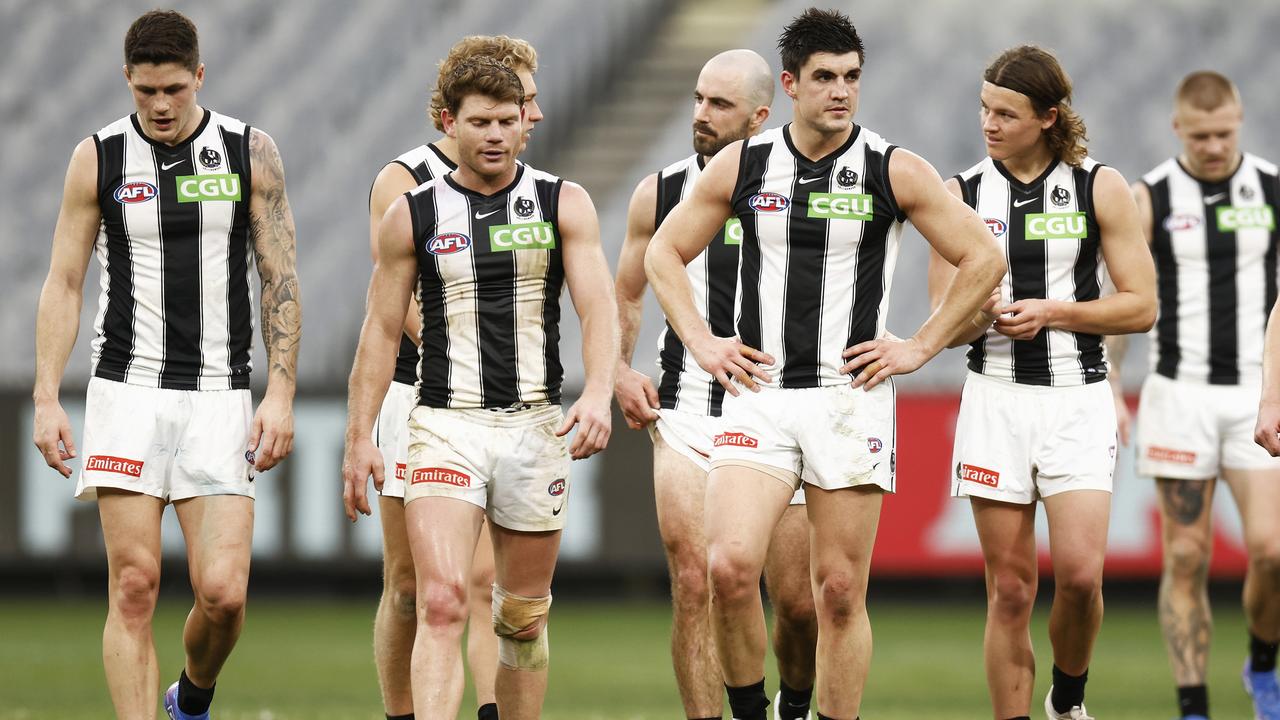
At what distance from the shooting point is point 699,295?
7.08 m

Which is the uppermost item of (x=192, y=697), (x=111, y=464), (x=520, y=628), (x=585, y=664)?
(x=111, y=464)

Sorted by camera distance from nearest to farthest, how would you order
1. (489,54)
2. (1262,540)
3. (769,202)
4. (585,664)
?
1. (769,202)
2. (489,54)
3. (1262,540)
4. (585,664)

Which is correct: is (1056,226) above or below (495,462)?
above

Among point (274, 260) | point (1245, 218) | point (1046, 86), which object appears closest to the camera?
point (274, 260)

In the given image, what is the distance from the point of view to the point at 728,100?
7082 millimetres

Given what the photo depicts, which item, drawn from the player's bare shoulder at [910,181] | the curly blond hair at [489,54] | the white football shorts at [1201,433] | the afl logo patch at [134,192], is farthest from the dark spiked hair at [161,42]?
the white football shorts at [1201,433]

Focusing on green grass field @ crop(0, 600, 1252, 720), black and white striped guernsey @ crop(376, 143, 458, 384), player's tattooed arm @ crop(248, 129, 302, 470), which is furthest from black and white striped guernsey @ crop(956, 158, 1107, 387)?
green grass field @ crop(0, 600, 1252, 720)

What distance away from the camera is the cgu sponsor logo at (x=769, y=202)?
6.02m

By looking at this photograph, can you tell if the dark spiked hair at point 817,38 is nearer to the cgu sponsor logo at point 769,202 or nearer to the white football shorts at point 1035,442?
the cgu sponsor logo at point 769,202

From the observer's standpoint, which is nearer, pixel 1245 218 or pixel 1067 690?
pixel 1067 690

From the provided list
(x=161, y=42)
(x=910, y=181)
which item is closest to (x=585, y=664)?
(x=910, y=181)

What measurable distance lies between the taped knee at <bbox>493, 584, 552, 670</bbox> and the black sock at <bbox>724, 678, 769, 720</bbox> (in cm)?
71

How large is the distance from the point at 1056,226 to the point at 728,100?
1415 mm

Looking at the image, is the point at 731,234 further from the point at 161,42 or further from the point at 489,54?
the point at 161,42
